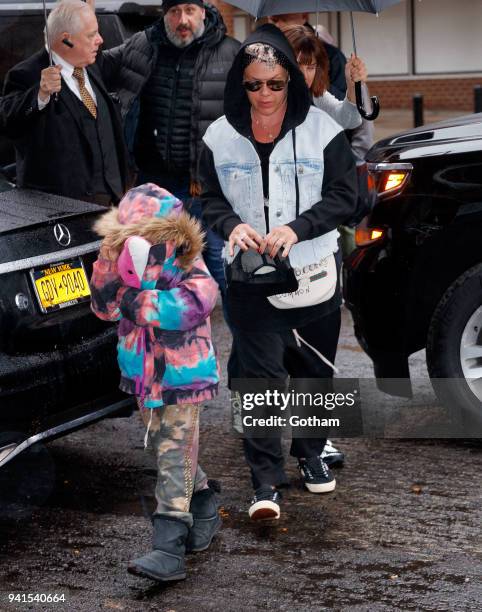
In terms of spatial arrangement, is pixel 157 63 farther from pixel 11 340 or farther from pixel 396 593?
pixel 396 593

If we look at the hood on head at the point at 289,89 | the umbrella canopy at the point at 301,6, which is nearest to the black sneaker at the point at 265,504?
the hood on head at the point at 289,89

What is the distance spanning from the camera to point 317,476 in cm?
476

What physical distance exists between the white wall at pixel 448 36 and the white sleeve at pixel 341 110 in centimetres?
1844

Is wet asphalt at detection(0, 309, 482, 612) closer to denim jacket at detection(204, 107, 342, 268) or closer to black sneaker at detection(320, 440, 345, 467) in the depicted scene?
black sneaker at detection(320, 440, 345, 467)

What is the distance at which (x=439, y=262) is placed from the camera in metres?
5.12

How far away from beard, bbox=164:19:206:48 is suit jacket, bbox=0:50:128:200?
0.59 meters

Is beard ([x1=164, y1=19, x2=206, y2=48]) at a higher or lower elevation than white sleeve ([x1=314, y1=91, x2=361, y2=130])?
higher

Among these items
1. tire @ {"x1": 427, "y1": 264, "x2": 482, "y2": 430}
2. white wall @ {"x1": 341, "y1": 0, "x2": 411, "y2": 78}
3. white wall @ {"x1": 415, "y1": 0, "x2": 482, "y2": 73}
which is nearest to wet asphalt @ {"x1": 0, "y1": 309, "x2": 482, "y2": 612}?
tire @ {"x1": 427, "y1": 264, "x2": 482, "y2": 430}

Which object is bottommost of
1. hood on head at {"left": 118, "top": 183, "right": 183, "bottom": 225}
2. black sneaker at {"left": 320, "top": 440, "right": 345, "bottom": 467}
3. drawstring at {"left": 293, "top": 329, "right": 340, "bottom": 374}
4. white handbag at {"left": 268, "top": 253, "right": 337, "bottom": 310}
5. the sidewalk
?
black sneaker at {"left": 320, "top": 440, "right": 345, "bottom": 467}

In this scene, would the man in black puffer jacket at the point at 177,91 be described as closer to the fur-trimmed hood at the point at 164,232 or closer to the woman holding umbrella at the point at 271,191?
the woman holding umbrella at the point at 271,191

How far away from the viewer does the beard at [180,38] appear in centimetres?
572

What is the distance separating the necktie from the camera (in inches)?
222

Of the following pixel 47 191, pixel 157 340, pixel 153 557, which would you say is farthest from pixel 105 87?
pixel 153 557

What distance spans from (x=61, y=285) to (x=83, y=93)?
4.97 ft
